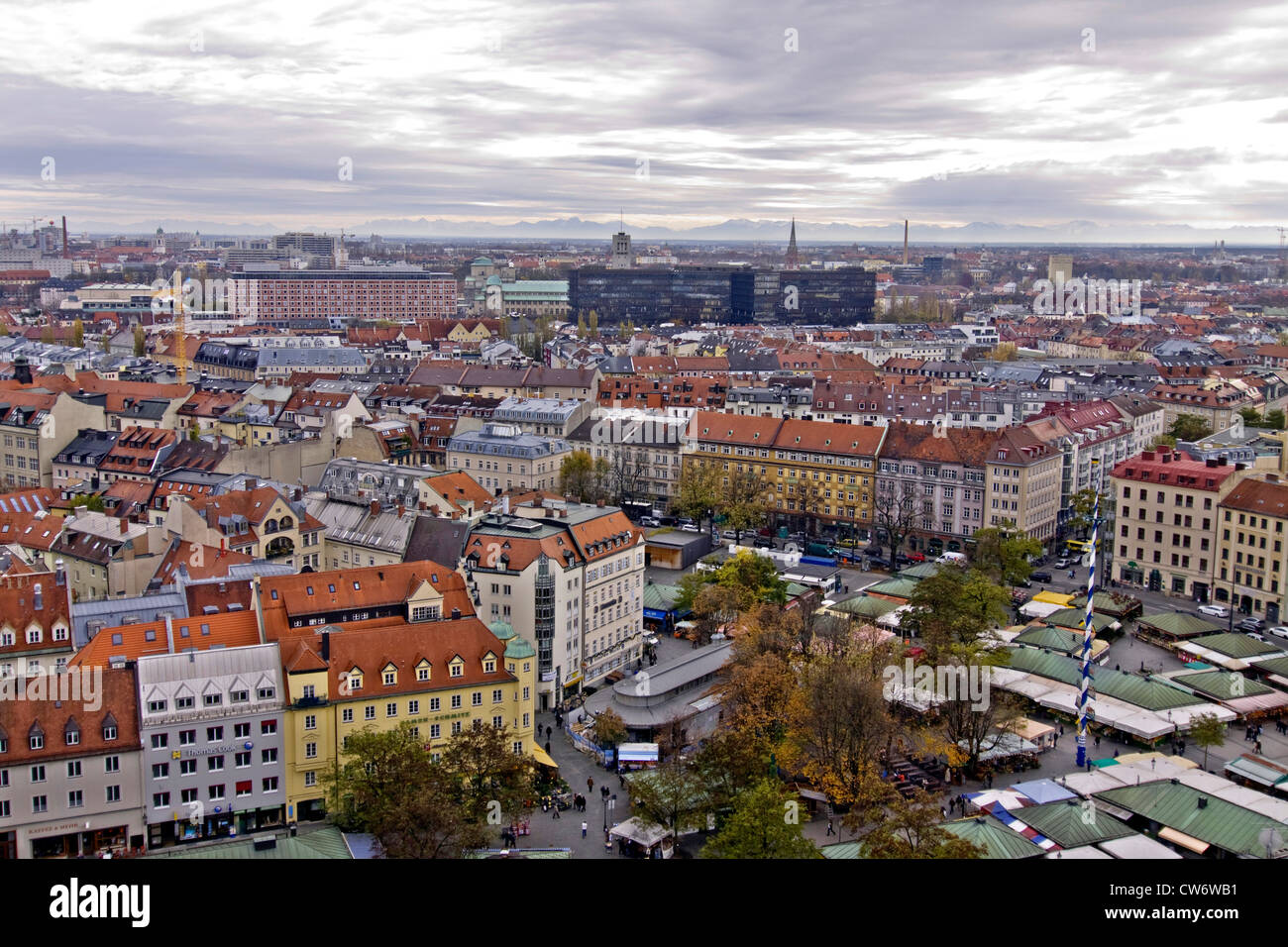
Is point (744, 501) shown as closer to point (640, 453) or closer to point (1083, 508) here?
point (640, 453)

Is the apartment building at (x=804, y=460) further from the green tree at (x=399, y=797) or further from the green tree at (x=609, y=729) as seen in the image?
the green tree at (x=399, y=797)

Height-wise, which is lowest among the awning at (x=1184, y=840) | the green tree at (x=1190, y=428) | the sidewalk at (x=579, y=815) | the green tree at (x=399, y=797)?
the sidewalk at (x=579, y=815)

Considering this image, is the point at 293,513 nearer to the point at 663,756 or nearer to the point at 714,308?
the point at 663,756

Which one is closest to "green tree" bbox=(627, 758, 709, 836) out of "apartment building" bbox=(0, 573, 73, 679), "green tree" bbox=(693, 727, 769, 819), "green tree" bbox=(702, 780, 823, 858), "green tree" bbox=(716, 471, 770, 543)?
"green tree" bbox=(693, 727, 769, 819)

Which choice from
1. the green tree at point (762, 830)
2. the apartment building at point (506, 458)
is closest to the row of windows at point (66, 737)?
the green tree at point (762, 830)

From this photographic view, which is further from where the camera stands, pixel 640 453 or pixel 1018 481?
pixel 640 453

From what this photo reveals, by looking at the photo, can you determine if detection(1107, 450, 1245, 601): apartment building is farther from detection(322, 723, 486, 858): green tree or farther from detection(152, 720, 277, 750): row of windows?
detection(152, 720, 277, 750): row of windows

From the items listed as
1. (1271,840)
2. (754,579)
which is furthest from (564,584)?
(1271,840)
